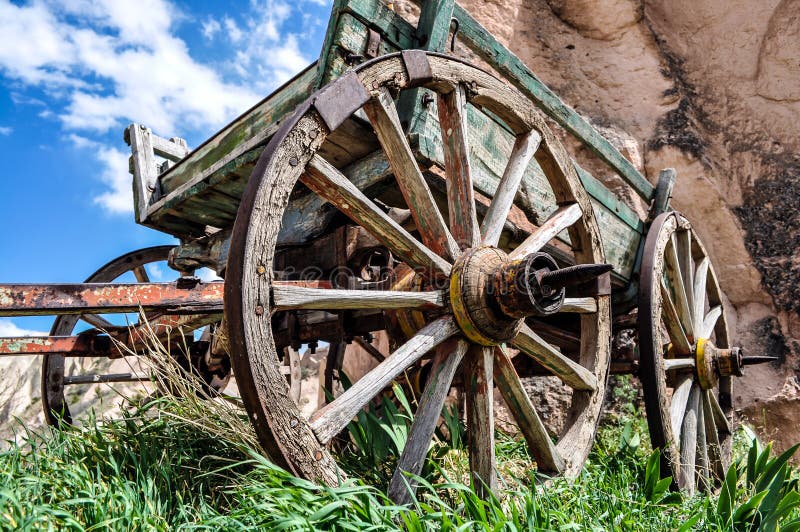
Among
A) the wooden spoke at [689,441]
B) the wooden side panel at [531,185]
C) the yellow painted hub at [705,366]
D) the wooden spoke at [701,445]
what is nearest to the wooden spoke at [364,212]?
the wooden side panel at [531,185]

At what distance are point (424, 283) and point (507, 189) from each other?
51cm

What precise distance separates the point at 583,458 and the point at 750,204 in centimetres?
403

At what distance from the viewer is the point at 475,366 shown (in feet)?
6.78

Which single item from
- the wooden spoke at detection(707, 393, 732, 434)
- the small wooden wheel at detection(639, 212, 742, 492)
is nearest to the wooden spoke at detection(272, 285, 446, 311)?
the small wooden wheel at detection(639, 212, 742, 492)

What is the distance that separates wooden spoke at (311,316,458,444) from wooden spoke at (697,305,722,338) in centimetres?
218

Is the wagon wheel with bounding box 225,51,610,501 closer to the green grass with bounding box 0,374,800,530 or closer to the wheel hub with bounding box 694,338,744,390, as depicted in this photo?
the green grass with bounding box 0,374,800,530

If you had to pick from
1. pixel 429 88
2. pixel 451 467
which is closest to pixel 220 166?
pixel 429 88

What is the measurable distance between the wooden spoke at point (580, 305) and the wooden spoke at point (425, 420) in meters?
0.64

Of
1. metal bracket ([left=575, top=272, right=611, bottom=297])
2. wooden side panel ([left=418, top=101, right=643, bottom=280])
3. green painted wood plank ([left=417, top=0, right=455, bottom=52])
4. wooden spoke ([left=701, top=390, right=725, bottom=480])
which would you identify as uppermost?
green painted wood plank ([left=417, top=0, right=455, bottom=52])

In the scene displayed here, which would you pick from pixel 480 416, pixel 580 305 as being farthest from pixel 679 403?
pixel 480 416

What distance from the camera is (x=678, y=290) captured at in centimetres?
333

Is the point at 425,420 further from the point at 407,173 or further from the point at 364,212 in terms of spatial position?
the point at 407,173

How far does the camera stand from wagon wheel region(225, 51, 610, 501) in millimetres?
1530

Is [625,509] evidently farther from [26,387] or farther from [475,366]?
[26,387]
